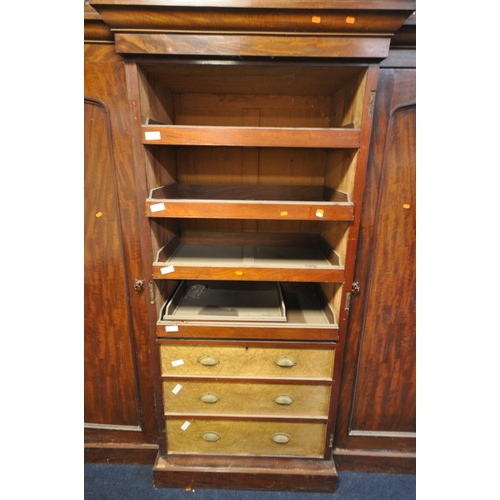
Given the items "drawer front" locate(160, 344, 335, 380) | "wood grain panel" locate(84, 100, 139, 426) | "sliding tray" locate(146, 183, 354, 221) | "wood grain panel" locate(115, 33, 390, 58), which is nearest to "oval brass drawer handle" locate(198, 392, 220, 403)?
"drawer front" locate(160, 344, 335, 380)

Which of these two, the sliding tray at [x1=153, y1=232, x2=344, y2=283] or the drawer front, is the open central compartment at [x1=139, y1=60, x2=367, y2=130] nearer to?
the sliding tray at [x1=153, y1=232, x2=344, y2=283]

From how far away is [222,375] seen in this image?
1263 millimetres

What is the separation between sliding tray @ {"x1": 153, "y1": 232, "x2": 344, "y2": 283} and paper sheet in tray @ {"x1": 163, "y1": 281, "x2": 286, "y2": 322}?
0.19 metres

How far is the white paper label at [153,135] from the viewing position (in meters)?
1.00

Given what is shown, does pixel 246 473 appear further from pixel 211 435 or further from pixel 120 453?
pixel 120 453

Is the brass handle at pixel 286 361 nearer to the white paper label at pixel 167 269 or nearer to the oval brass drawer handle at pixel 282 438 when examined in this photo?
the oval brass drawer handle at pixel 282 438

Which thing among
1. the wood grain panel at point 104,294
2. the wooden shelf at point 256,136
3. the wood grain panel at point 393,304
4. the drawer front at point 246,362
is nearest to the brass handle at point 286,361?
the drawer front at point 246,362

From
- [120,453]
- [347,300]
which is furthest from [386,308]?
[120,453]

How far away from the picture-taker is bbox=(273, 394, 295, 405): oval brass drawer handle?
1273 mm

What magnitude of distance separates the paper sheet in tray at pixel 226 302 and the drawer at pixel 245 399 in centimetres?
32

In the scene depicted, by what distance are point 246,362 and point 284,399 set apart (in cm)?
25

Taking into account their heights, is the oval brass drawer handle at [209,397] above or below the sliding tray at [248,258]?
below

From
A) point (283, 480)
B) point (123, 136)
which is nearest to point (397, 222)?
point (123, 136)

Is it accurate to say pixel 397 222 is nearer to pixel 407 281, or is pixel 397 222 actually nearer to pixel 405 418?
pixel 407 281
